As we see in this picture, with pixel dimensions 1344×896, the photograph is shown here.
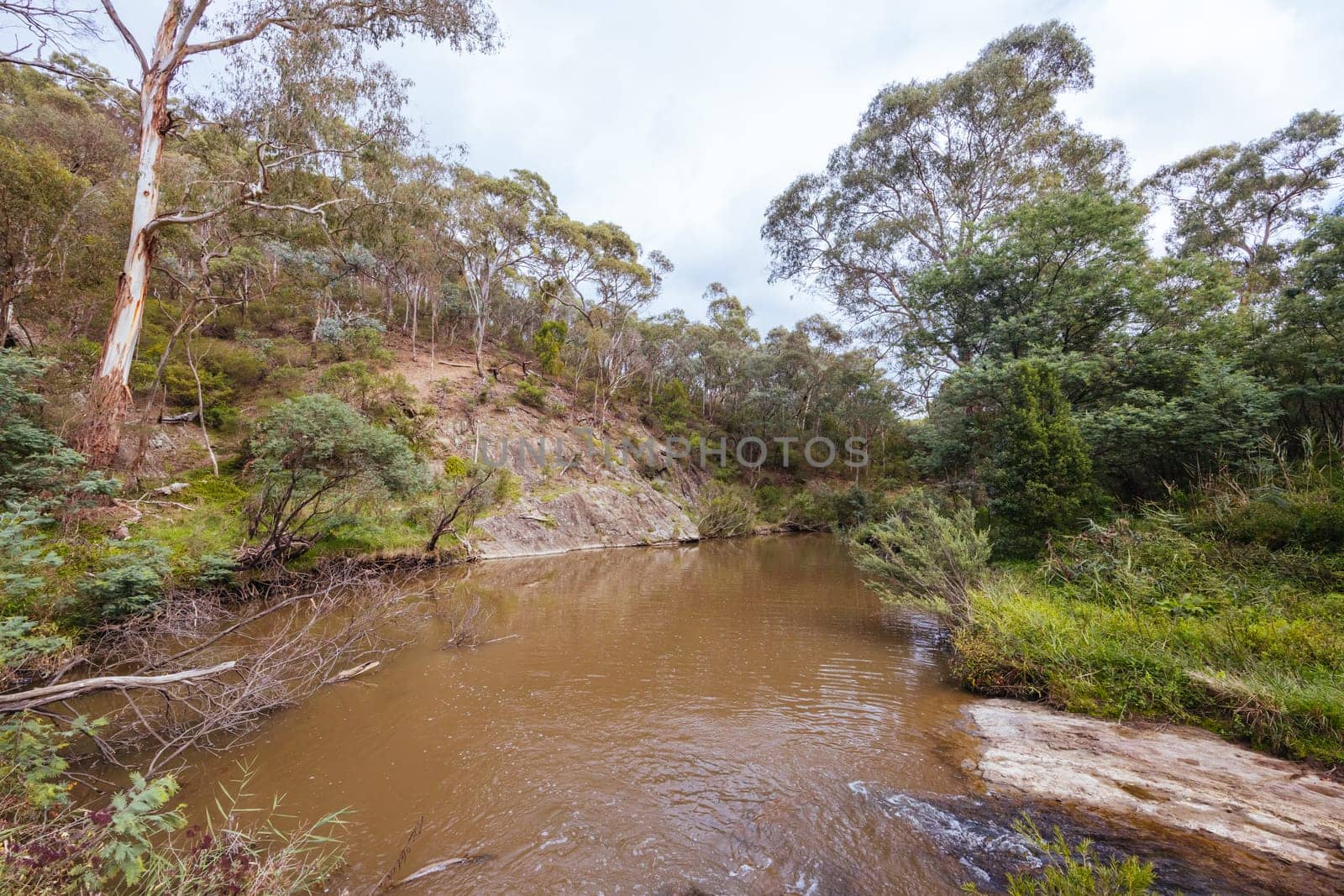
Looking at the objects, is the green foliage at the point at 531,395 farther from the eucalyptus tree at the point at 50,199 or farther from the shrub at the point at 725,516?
the eucalyptus tree at the point at 50,199

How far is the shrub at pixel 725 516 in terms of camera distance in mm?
24672

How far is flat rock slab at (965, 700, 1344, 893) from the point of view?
2854 millimetres

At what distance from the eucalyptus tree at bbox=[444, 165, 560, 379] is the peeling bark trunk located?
12472 millimetres

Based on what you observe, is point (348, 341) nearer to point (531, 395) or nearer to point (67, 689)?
point (531, 395)

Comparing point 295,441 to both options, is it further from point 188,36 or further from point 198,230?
point 198,230

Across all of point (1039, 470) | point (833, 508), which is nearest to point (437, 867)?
point (1039, 470)

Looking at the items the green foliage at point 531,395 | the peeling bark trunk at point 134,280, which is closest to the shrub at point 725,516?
the green foliage at point 531,395

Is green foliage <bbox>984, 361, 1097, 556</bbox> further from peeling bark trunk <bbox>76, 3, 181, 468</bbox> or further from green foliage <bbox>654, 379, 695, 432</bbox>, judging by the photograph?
green foliage <bbox>654, 379, 695, 432</bbox>

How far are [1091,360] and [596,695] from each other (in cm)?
1203

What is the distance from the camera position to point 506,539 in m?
16.8

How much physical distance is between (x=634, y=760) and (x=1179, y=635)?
6010 millimetres

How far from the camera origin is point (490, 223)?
2236 cm

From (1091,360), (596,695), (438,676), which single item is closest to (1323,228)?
(1091,360)

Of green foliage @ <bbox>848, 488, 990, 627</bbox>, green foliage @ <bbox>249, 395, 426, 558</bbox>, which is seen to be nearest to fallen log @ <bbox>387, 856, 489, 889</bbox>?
green foliage @ <bbox>848, 488, 990, 627</bbox>
